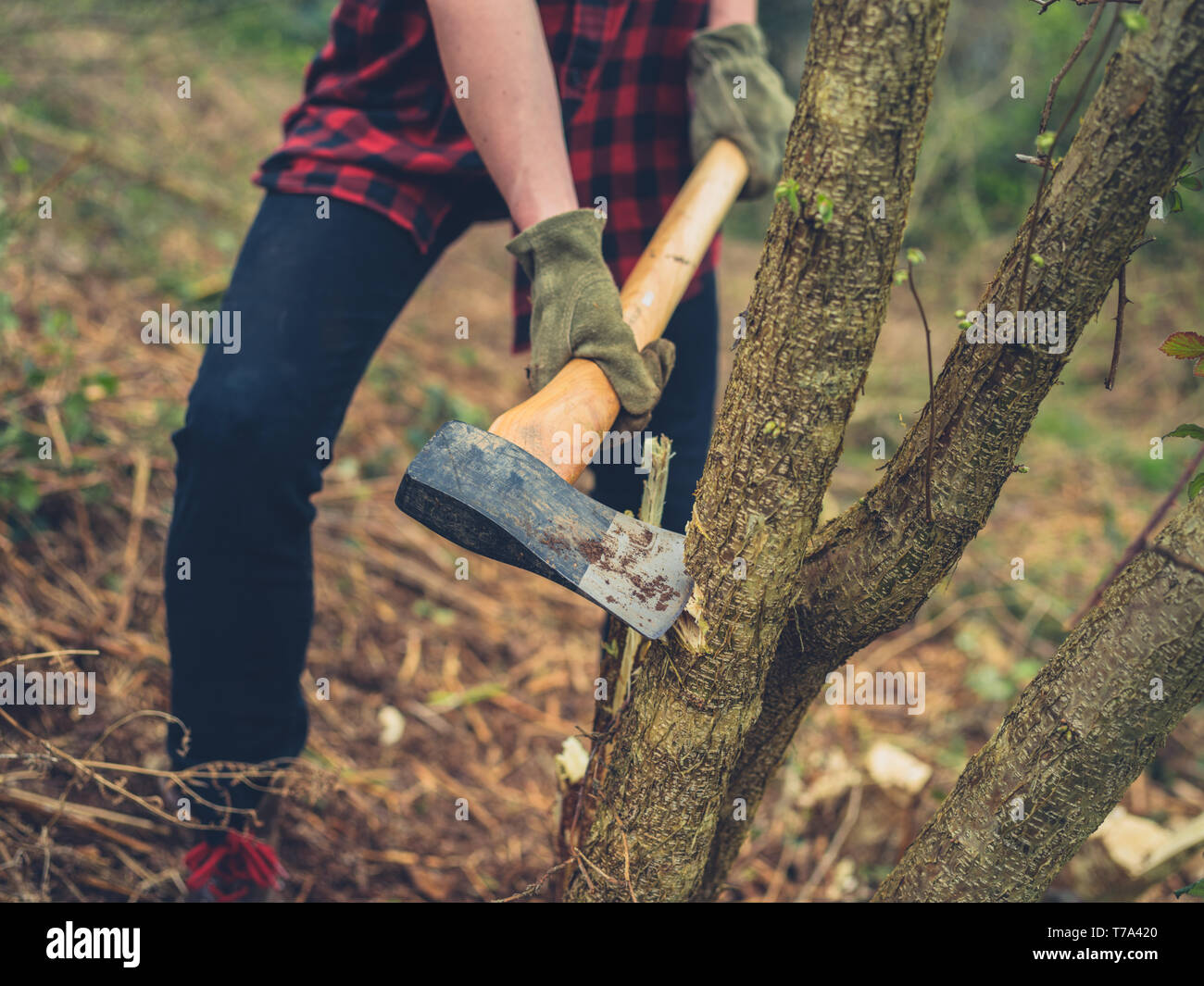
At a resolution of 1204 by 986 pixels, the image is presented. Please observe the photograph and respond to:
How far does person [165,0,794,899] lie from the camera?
53.5 inches

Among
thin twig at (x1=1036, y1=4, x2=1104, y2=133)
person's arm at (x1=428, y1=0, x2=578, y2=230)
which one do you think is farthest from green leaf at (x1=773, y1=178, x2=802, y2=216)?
person's arm at (x1=428, y1=0, x2=578, y2=230)

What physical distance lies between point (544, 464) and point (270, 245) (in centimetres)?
71

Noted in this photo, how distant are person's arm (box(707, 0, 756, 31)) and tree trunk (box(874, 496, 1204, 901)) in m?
1.38

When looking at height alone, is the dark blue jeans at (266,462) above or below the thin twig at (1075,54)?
below

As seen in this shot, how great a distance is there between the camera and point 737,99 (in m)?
1.71

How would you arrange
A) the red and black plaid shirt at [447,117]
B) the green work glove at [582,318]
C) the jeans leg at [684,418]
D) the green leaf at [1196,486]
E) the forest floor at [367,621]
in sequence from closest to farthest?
the green leaf at [1196,486] → the green work glove at [582,318] → the red and black plaid shirt at [447,117] → the jeans leg at [684,418] → the forest floor at [367,621]

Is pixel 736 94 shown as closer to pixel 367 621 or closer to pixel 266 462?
pixel 266 462

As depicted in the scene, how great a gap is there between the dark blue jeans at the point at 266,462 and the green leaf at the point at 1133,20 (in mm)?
1131

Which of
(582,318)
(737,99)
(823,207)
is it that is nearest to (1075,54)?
(823,207)

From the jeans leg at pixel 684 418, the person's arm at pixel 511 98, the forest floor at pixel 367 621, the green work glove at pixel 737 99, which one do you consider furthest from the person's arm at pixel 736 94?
the forest floor at pixel 367 621

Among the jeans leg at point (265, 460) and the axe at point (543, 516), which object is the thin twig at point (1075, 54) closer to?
the axe at point (543, 516)

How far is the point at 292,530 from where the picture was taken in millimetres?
1453

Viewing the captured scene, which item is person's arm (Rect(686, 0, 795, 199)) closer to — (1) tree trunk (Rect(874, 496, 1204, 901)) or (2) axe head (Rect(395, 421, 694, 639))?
(2) axe head (Rect(395, 421, 694, 639))

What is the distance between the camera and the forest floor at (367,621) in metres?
1.95
